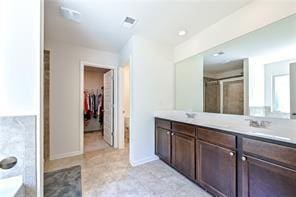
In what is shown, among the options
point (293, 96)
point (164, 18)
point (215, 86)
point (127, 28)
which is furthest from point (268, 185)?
point (127, 28)

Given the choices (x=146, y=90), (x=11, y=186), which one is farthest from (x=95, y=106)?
(x=11, y=186)

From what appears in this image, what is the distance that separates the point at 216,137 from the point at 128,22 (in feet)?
6.98

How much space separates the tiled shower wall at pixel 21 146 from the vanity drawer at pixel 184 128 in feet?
5.99

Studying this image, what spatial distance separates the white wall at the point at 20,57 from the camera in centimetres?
133

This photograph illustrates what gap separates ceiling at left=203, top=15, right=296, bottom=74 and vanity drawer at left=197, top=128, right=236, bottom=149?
3.65 feet

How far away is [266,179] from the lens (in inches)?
52.1

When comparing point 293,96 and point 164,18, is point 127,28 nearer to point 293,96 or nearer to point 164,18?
point 164,18

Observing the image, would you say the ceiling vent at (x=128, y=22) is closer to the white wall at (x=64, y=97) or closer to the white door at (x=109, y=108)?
the white wall at (x=64, y=97)

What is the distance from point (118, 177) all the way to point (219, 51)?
2.58 meters

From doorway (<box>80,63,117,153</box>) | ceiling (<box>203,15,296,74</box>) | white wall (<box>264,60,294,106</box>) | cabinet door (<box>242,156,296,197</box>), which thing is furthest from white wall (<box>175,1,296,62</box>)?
doorway (<box>80,63,117,153</box>)

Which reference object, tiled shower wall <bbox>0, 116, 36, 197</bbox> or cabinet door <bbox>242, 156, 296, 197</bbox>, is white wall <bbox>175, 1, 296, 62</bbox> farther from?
tiled shower wall <bbox>0, 116, 36, 197</bbox>

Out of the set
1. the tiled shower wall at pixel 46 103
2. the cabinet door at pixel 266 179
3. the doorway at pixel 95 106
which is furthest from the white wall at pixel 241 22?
the tiled shower wall at pixel 46 103

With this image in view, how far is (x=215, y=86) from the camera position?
2672mm

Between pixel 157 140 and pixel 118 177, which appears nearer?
pixel 118 177
